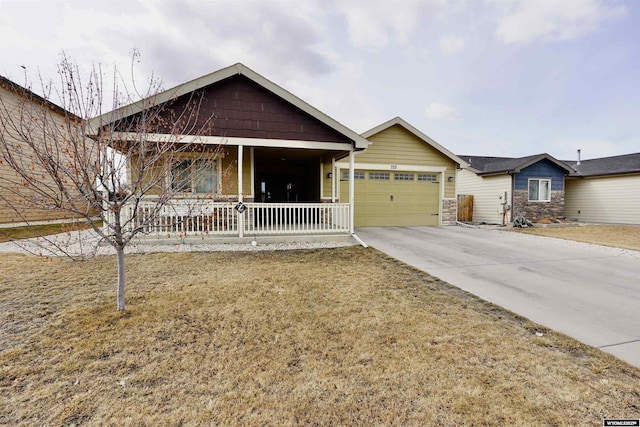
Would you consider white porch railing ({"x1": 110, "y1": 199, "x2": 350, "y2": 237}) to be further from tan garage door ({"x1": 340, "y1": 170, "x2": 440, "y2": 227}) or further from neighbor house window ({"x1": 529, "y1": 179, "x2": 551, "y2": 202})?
neighbor house window ({"x1": 529, "y1": 179, "x2": 551, "y2": 202})

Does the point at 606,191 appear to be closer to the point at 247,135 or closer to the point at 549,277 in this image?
the point at 549,277

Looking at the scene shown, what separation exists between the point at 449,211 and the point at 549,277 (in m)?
8.59

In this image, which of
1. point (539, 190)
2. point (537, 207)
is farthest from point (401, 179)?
point (539, 190)

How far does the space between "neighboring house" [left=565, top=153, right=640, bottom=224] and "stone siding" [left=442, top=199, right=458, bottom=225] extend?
31.2ft

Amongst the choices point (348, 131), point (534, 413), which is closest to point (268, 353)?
point (534, 413)

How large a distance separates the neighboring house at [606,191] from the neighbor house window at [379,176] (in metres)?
13.0

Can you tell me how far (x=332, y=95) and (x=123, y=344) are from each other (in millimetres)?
19421

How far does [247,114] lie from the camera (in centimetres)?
841

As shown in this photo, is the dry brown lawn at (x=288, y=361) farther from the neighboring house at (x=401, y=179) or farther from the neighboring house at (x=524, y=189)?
the neighboring house at (x=524, y=189)

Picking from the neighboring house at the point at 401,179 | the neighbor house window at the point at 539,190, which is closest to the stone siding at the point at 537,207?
the neighbor house window at the point at 539,190

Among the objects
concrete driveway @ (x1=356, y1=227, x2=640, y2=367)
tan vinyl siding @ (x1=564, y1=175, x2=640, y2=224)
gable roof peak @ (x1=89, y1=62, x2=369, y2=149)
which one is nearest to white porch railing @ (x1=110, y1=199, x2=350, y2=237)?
concrete driveway @ (x1=356, y1=227, x2=640, y2=367)

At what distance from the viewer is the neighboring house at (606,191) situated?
1571 cm

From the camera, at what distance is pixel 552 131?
22891mm

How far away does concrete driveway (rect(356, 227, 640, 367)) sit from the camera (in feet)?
11.7
